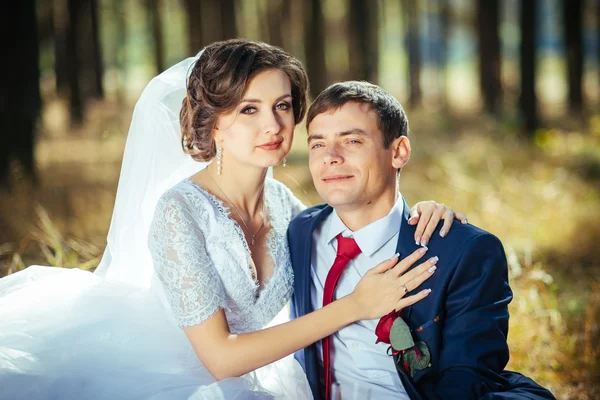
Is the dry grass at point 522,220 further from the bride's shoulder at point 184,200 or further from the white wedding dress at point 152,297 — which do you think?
the bride's shoulder at point 184,200

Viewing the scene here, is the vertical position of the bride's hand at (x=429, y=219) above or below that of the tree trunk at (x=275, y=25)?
below

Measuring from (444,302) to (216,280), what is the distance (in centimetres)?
100

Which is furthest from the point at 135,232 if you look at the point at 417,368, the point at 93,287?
the point at 417,368

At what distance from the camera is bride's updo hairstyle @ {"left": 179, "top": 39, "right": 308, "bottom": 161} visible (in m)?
2.97

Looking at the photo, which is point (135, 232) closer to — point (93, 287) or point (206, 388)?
point (93, 287)

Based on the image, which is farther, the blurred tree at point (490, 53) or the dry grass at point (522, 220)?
the blurred tree at point (490, 53)

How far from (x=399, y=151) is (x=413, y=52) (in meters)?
19.9

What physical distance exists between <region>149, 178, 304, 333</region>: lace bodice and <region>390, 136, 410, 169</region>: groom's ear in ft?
2.34

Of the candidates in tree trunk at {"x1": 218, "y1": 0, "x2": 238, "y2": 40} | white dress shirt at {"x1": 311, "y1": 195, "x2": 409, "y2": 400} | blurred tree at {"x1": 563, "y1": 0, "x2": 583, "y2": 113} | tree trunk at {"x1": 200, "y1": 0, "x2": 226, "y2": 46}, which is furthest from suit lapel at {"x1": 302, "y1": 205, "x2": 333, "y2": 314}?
blurred tree at {"x1": 563, "y1": 0, "x2": 583, "y2": 113}

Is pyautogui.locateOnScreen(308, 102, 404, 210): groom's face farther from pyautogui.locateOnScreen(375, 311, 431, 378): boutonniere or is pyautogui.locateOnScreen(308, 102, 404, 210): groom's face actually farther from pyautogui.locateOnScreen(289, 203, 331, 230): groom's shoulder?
pyautogui.locateOnScreen(375, 311, 431, 378): boutonniere

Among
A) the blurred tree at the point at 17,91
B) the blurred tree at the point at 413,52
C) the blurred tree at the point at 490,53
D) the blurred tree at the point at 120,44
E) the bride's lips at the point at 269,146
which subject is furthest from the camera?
the blurred tree at the point at 120,44

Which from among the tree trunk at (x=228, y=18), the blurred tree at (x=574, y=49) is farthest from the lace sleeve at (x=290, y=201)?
the blurred tree at (x=574, y=49)

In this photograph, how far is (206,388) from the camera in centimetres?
268

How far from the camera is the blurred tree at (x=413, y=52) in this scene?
2220 cm
